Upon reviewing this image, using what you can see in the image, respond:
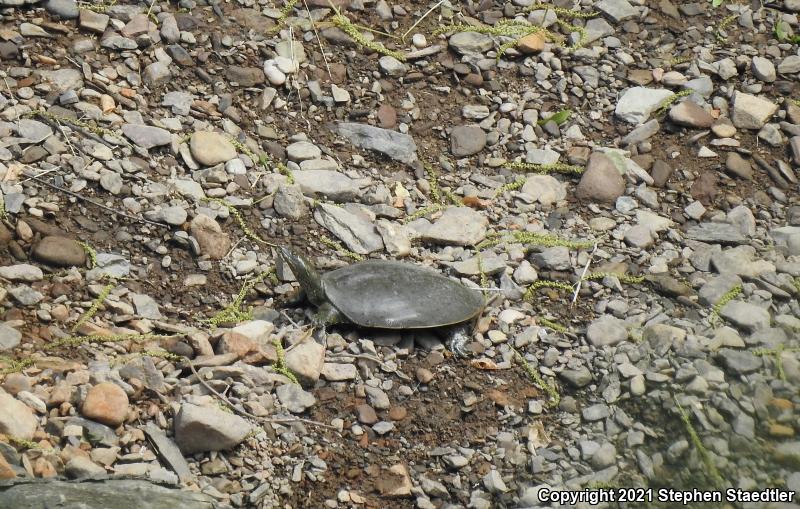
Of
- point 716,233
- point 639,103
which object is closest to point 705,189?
point 716,233

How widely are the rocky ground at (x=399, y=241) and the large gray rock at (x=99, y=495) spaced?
16 millimetres

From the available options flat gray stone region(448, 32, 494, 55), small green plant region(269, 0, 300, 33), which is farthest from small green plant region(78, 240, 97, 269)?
flat gray stone region(448, 32, 494, 55)

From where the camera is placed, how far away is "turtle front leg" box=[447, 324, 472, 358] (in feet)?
13.0

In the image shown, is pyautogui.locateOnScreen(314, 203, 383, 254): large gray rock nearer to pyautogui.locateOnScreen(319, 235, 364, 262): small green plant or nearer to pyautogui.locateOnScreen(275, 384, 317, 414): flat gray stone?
pyautogui.locateOnScreen(319, 235, 364, 262): small green plant

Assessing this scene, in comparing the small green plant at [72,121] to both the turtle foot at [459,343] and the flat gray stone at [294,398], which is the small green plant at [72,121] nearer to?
the flat gray stone at [294,398]

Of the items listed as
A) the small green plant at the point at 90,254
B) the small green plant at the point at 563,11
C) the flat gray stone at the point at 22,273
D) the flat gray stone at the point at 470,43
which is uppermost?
the small green plant at the point at 563,11

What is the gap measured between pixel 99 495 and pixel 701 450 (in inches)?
83.4

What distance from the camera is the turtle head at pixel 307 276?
13.0 feet

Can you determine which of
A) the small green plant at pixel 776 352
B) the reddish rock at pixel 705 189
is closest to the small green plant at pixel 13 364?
the small green plant at pixel 776 352

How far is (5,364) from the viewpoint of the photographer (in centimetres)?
341

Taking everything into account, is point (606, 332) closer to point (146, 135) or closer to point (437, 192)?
point (437, 192)

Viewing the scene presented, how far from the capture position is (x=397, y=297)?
395 centimetres

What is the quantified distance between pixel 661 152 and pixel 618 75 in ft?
2.01

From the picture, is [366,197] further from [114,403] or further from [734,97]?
[734,97]
